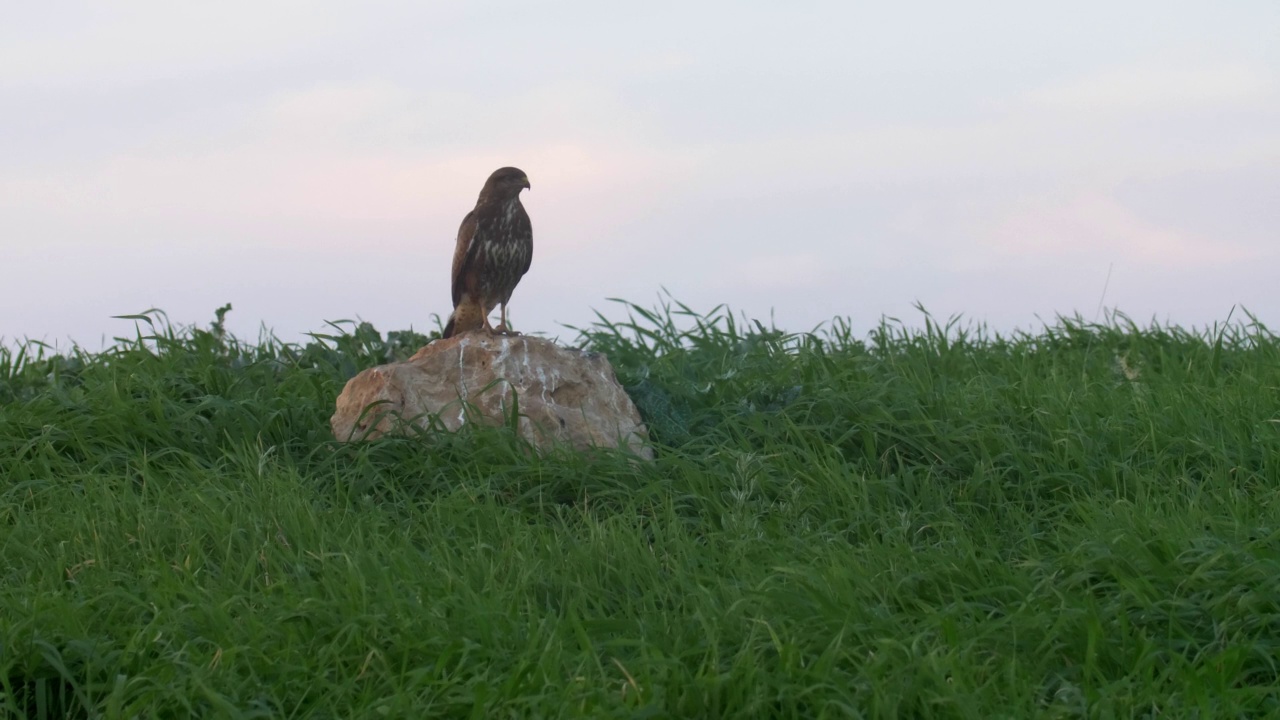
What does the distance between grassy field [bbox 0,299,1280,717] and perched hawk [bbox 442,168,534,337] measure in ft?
1.69

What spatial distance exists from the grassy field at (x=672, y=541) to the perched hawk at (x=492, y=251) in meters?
0.52

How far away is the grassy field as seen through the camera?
11.0 ft

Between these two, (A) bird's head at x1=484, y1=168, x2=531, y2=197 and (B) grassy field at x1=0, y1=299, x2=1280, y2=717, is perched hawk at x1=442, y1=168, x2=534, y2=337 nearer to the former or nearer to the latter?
(A) bird's head at x1=484, y1=168, x2=531, y2=197

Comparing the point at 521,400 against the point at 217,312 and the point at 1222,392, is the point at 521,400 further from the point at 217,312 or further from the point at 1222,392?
the point at 1222,392

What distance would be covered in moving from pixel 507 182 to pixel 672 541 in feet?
9.91

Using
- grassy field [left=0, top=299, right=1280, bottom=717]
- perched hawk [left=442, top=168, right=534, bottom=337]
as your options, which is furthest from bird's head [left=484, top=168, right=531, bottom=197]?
grassy field [left=0, top=299, right=1280, bottom=717]

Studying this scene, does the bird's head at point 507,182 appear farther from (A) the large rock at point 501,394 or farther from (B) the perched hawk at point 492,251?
(A) the large rock at point 501,394

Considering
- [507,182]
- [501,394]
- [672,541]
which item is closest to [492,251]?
[507,182]

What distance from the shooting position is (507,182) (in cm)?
682

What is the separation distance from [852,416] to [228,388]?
302 centimetres

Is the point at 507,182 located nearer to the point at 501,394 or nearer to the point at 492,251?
the point at 492,251

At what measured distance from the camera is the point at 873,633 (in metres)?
3.62

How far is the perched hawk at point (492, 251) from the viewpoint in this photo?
6.65 metres

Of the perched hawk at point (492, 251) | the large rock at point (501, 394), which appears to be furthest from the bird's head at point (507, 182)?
the large rock at point (501, 394)
